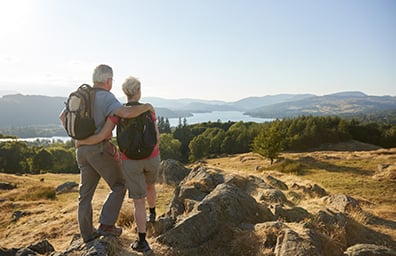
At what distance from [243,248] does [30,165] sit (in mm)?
73722

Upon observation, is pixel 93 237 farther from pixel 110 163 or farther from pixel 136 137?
pixel 136 137

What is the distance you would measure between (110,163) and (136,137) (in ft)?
2.81

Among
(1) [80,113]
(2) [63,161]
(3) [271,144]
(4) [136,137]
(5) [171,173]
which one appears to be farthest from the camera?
(2) [63,161]

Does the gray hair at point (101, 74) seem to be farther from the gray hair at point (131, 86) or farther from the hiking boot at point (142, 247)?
the hiking boot at point (142, 247)

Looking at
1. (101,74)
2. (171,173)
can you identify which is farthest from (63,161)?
(101,74)

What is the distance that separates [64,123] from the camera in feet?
18.2

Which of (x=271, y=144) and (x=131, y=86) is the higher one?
(x=131, y=86)

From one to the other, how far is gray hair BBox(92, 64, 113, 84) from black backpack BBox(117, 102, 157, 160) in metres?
0.69

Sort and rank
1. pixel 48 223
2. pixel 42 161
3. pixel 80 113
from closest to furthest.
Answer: pixel 80 113 → pixel 48 223 → pixel 42 161


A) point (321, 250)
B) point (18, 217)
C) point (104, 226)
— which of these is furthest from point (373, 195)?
point (18, 217)

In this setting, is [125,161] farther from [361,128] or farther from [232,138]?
[361,128]

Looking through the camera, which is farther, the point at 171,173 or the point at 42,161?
the point at 42,161

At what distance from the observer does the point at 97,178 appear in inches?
229

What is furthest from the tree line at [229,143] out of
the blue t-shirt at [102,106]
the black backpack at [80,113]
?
the black backpack at [80,113]
